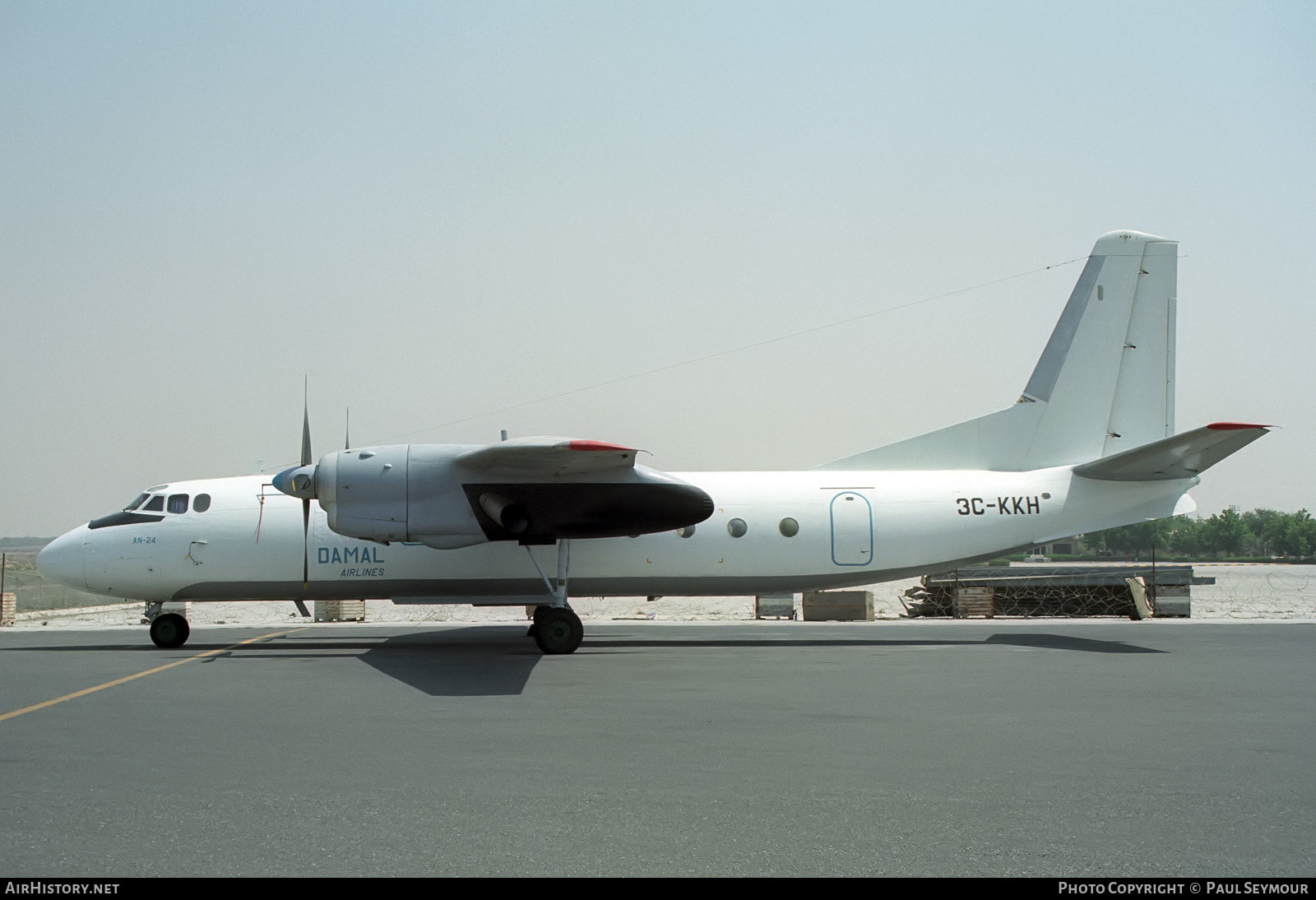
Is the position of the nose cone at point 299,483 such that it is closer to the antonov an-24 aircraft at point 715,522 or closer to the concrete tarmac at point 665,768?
the antonov an-24 aircraft at point 715,522

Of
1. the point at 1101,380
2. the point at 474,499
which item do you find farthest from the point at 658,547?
the point at 1101,380

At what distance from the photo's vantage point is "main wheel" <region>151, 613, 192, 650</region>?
669 inches

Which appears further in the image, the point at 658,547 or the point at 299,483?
the point at 658,547

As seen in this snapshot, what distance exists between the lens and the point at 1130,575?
87.8ft

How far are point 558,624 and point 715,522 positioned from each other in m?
3.53

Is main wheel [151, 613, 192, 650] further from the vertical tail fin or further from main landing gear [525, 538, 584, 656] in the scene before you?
the vertical tail fin

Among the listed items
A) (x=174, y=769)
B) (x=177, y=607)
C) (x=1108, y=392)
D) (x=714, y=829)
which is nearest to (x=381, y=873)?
(x=714, y=829)


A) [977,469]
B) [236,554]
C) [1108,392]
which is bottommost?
[236,554]

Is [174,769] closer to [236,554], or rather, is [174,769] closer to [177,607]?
[236,554]

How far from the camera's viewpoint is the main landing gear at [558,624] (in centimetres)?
1596

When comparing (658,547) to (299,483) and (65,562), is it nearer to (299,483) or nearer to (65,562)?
(299,483)

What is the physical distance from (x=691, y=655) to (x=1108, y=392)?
1000 cm

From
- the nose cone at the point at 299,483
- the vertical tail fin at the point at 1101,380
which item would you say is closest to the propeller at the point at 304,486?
the nose cone at the point at 299,483

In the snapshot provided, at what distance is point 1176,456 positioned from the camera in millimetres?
16359
